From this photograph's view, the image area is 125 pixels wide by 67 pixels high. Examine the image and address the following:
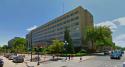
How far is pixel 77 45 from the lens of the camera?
336 ft

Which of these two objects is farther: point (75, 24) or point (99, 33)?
point (75, 24)

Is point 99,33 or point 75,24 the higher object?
point 75,24

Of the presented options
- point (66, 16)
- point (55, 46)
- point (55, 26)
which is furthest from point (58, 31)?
point (55, 46)

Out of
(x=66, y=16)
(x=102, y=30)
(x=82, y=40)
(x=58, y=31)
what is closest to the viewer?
(x=102, y=30)

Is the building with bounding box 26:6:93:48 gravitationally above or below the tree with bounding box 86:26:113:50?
above

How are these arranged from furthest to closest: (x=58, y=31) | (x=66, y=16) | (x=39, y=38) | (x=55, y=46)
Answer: (x=39, y=38)
(x=58, y=31)
(x=66, y=16)
(x=55, y=46)

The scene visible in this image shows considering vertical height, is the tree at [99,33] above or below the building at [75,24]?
below

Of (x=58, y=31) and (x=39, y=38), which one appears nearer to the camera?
(x=58, y=31)

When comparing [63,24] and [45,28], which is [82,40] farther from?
[45,28]

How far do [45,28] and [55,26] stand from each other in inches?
895

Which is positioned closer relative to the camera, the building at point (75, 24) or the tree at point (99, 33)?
the tree at point (99, 33)

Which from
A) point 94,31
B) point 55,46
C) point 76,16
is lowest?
point 55,46

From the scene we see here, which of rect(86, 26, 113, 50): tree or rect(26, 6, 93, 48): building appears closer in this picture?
rect(86, 26, 113, 50): tree

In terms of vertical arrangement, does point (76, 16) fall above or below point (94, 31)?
above
